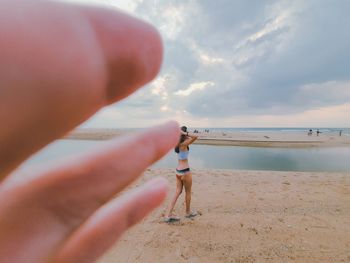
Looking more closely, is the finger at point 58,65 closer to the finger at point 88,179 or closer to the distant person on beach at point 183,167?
the finger at point 88,179

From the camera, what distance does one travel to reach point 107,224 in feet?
1.66

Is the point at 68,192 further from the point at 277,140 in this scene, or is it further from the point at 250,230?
the point at 277,140

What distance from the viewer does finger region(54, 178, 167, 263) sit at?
1.57 ft

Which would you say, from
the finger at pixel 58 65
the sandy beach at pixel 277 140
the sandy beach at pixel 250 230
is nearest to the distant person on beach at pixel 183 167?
the sandy beach at pixel 250 230

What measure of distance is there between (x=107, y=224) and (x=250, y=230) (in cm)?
329

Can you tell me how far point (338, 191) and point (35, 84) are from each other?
253 inches

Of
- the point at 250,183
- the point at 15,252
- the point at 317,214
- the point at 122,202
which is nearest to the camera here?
the point at 15,252

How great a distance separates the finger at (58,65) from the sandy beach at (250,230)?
9.14ft

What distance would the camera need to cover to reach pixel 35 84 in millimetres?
276

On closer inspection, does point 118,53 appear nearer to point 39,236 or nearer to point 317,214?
point 39,236

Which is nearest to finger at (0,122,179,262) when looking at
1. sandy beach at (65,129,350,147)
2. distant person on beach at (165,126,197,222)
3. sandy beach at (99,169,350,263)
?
sandy beach at (99,169,350,263)

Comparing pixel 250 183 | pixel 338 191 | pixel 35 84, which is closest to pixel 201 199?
pixel 250 183

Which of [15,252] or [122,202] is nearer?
[15,252]

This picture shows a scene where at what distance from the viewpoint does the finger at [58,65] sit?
0.27 metres
